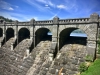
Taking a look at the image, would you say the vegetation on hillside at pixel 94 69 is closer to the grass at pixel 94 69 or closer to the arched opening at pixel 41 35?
the grass at pixel 94 69

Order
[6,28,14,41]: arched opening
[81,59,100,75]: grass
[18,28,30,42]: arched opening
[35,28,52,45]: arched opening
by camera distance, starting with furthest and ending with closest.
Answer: [6,28,14,41]: arched opening → [18,28,30,42]: arched opening → [35,28,52,45]: arched opening → [81,59,100,75]: grass

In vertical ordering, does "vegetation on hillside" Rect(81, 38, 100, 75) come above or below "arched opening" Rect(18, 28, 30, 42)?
below

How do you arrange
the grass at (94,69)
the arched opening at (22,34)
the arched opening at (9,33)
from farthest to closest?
the arched opening at (9,33) → the arched opening at (22,34) → the grass at (94,69)

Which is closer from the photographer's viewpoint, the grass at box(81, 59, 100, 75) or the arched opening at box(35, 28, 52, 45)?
the grass at box(81, 59, 100, 75)

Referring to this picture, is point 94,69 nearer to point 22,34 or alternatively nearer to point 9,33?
point 22,34

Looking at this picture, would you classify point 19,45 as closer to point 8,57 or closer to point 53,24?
point 8,57

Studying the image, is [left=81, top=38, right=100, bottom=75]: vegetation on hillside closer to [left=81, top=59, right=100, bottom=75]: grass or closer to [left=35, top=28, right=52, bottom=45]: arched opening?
[left=81, top=59, right=100, bottom=75]: grass

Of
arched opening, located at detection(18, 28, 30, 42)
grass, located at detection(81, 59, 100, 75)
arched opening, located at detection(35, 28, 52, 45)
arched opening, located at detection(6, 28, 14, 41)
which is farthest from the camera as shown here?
arched opening, located at detection(6, 28, 14, 41)

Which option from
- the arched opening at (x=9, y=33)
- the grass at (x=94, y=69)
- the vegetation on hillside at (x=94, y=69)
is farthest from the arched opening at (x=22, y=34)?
the grass at (x=94, y=69)

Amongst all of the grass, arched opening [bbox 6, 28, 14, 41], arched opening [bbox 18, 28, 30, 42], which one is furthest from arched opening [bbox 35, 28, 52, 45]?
arched opening [bbox 6, 28, 14, 41]

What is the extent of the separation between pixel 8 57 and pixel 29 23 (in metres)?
11.8

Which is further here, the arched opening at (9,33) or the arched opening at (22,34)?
the arched opening at (9,33)

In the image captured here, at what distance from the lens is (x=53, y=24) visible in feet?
69.4

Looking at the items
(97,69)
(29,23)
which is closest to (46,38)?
(29,23)
